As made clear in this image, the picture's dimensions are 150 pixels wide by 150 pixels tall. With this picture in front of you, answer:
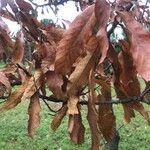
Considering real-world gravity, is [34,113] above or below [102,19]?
below

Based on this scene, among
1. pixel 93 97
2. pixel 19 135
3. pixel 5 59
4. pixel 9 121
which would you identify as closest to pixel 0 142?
pixel 19 135

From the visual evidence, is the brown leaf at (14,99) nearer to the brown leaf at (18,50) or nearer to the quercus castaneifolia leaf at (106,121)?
the brown leaf at (18,50)

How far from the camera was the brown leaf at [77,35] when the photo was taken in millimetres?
808

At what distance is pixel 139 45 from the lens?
0.77 metres

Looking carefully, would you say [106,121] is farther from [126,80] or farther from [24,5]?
[24,5]

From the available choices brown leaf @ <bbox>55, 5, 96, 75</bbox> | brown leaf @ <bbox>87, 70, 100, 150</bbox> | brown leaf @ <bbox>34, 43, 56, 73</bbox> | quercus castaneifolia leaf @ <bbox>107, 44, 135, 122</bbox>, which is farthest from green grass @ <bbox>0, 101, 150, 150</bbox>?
brown leaf @ <bbox>55, 5, 96, 75</bbox>

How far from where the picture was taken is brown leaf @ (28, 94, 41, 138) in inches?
47.1

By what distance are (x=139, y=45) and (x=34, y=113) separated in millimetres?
527

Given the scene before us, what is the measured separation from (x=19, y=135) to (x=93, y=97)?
7268mm

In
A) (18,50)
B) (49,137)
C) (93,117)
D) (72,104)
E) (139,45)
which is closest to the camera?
(139,45)

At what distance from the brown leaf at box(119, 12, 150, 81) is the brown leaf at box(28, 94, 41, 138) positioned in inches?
17.8

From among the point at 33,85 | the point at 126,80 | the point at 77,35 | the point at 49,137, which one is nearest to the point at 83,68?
the point at 77,35

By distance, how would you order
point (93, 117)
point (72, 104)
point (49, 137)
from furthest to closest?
point (49, 137)
point (72, 104)
point (93, 117)

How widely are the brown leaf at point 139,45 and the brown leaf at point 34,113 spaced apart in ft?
1.48
